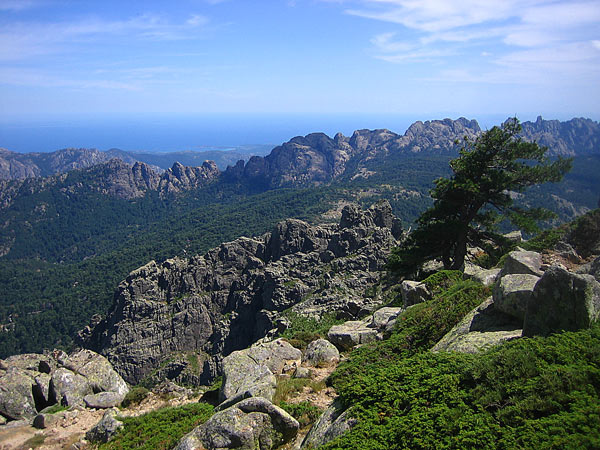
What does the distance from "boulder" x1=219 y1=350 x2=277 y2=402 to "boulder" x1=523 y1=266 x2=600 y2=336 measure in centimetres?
793

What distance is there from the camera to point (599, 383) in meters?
6.80

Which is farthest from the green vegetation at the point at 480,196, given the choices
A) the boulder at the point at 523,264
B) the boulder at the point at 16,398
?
the boulder at the point at 16,398

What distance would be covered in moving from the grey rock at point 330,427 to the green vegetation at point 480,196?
18.1m

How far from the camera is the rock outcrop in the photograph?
16609 mm

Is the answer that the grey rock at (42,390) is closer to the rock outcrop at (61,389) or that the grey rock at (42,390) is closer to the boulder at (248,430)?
the rock outcrop at (61,389)

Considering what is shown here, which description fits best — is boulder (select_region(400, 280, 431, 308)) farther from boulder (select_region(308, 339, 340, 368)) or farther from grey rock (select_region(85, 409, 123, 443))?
grey rock (select_region(85, 409, 123, 443))

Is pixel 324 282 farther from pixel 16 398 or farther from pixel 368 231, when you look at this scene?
pixel 16 398

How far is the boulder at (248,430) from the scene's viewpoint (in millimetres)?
9680

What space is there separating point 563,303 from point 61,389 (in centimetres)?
2075

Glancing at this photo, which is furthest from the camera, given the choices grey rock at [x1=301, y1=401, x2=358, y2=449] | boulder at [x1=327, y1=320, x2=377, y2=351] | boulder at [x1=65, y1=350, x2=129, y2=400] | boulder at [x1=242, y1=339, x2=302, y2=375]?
boulder at [x1=65, y1=350, x2=129, y2=400]

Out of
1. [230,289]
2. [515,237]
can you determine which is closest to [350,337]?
[515,237]

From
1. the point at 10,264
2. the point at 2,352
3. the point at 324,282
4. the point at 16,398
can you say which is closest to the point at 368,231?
the point at 324,282

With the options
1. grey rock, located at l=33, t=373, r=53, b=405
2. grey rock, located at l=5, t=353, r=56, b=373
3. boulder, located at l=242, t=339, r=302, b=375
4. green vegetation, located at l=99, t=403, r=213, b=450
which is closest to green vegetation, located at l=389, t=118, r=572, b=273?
boulder, located at l=242, t=339, r=302, b=375

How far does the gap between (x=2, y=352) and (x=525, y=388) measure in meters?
144
